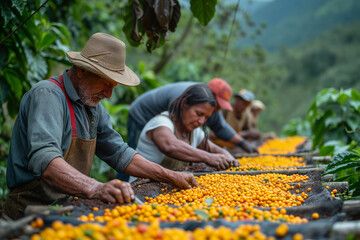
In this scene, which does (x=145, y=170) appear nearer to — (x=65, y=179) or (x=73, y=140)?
(x=73, y=140)

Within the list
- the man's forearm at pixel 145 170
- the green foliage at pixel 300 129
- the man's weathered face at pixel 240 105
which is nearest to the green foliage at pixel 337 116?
the man's weathered face at pixel 240 105

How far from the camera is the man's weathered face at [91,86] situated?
2432mm

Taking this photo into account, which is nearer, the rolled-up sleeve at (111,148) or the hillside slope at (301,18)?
the rolled-up sleeve at (111,148)

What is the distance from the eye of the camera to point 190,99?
12.1 feet

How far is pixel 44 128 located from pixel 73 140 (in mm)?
379

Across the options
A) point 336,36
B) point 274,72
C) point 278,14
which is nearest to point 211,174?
point 274,72

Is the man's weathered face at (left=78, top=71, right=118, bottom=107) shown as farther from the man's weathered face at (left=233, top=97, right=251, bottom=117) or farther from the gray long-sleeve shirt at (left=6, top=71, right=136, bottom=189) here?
the man's weathered face at (left=233, top=97, right=251, bottom=117)

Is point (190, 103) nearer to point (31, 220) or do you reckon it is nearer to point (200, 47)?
point (31, 220)

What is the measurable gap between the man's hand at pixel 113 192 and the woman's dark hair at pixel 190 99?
1715 mm

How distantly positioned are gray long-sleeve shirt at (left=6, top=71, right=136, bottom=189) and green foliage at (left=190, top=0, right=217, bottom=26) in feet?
4.49

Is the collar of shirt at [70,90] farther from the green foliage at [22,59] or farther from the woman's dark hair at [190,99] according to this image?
the woman's dark hair at [190,99]

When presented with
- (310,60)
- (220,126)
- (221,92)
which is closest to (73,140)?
(221,92)

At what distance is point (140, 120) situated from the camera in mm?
4504

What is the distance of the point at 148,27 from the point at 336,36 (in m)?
46.7
